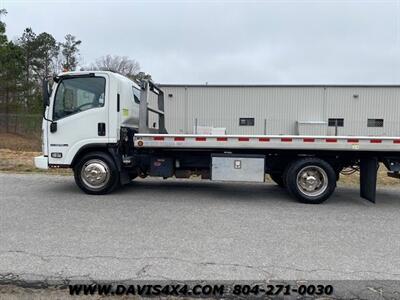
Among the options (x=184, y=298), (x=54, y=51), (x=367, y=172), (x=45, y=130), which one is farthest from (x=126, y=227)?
(x=54, y=51)

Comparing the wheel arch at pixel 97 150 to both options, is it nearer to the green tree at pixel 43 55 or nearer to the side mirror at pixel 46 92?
the side mirror at pixel 46 92

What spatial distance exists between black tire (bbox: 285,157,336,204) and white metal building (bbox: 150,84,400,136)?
1998cm

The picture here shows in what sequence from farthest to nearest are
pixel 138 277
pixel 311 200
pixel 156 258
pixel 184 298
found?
pixel 311 200, pixel 156 258, pixel 138 277, pixel 184 298

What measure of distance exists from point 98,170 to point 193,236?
11.2 feet

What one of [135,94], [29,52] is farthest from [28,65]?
[135,94]

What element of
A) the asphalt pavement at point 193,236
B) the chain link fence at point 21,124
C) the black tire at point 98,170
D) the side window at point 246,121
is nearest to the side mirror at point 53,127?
the black tire at point 98,170

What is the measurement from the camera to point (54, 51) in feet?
147

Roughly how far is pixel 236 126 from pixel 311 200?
2025 centimetres

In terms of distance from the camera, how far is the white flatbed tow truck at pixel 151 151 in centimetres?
722

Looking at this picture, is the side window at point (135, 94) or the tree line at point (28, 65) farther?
the tree line at point (28, 65)

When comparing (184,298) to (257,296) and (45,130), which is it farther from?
(45,130)

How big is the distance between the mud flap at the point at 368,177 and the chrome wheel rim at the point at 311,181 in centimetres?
86

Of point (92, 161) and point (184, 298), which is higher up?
point (92, 161)

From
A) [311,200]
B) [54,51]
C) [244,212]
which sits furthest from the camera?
[54,51]
